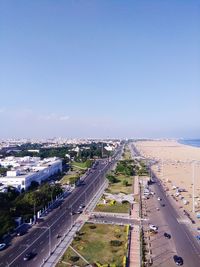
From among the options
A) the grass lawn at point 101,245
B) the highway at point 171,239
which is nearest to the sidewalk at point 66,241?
the grass lawn at point 101,245

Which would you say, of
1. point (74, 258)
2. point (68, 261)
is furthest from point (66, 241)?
point (68, 261)

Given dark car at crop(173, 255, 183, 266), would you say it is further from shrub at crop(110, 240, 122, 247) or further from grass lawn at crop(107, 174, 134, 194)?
grass lawn at crop(107, 174, 134, 194)

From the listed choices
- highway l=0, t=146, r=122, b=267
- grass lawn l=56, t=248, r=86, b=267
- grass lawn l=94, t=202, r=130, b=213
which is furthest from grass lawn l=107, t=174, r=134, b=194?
grass lawn l=56, t=248, r=86, b=267

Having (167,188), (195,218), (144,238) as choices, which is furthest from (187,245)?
(167,188)

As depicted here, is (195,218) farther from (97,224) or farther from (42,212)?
(42,212)

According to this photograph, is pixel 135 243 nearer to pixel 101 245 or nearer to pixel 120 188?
Answer: pixel 101 245
